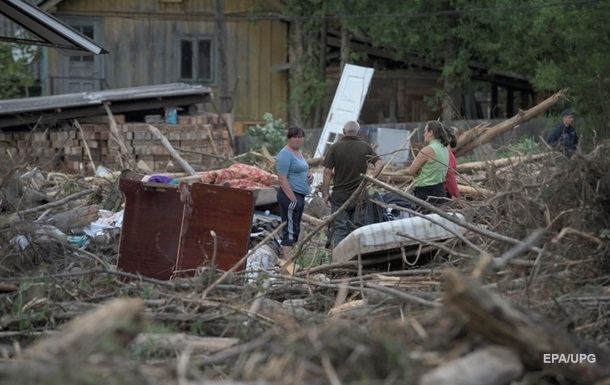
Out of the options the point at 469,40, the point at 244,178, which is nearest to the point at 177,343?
the point at 244,178

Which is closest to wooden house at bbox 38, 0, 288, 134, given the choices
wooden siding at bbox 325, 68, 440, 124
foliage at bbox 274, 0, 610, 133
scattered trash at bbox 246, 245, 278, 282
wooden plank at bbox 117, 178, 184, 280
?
foliage at bbox 274, 0, 610, 133

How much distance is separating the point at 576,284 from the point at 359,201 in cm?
343

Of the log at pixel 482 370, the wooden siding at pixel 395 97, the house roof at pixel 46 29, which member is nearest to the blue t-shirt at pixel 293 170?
the house roof at pixel 46 29

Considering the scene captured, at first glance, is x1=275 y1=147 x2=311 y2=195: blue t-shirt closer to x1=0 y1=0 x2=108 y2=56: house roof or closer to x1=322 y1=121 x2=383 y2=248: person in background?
x1=322 y1=121 x2=383 y2=248: person in background

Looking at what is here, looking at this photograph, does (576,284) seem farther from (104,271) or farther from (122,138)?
(122,138)

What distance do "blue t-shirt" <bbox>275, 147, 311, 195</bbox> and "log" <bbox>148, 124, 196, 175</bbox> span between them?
6058 mm

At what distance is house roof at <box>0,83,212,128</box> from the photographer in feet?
67.2

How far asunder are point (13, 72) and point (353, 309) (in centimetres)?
2361

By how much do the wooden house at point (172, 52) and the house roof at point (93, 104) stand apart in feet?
28.6

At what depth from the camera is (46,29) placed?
13430 mm

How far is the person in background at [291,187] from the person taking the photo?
39.0 feet

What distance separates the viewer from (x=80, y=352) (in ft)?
14.6

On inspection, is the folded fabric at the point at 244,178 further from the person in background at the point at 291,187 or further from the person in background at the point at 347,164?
the person in background at the point at 347,164

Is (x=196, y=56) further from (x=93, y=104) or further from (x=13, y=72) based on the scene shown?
(x=93, y=104)
